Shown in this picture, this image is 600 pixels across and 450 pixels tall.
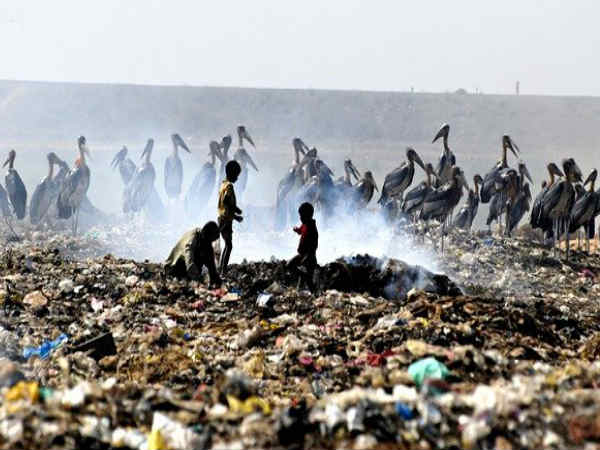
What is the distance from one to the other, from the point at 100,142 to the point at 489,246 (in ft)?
120

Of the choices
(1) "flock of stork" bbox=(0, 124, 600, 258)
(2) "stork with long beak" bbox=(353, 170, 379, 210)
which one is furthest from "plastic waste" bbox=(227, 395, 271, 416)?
(2) "stork with long beak" bbox=(353, 170, 379, 210)

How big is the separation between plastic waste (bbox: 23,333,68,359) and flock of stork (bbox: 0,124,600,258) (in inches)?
382

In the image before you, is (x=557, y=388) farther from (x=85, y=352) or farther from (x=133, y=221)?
(x=133, y=221)

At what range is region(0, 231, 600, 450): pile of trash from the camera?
18.2 feet

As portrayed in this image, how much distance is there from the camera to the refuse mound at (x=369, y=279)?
11633mm

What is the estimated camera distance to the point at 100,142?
2063 inches

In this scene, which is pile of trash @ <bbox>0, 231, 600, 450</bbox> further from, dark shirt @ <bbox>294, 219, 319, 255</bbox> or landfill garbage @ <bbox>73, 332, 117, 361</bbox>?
dark shirt @ <bbox>294, 219, 319, 255</bbox>

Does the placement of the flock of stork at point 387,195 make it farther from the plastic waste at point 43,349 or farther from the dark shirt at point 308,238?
the plastic waste at point 43,349

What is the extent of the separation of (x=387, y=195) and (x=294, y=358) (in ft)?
41.5

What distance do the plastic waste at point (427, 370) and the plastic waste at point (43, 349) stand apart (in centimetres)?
345

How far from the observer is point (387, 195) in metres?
21.0

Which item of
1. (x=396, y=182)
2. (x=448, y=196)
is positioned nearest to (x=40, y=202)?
(x=396, y=182)

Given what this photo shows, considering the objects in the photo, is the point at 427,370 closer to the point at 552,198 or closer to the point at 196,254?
the point at 196,254

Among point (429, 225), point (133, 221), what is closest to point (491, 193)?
point (429, 225)
